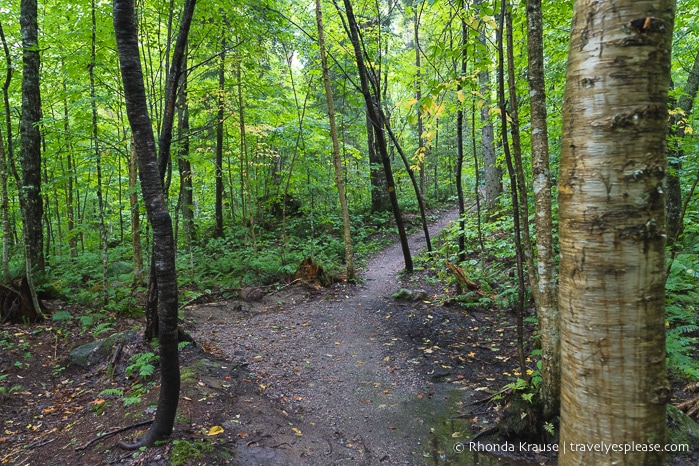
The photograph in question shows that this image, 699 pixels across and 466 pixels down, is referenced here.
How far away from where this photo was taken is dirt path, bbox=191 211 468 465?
146 inches

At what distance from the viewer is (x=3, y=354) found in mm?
5480

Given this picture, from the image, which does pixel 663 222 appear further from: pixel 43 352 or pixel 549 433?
pixel 43 352

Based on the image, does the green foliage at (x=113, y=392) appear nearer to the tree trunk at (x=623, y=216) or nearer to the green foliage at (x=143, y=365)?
the green foliage at (x=143, y=365)

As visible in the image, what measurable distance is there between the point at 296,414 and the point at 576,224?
4.09 meters

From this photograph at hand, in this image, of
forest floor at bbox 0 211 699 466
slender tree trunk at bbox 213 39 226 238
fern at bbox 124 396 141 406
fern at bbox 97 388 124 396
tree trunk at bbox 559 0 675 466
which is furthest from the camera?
→ slender tree trunk at bbox 213 39 226 238

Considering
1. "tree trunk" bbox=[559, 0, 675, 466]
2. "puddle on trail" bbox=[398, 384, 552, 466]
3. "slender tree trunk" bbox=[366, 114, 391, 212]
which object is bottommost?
"puddle on trail" bbox=[398, 384, 552, 466]

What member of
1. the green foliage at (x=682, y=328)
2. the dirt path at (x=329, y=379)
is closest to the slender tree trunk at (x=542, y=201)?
the green foliage at (x=682, y=328)

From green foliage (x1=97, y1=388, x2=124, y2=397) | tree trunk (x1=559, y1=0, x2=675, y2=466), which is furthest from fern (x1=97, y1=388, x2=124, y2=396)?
tree trunk (x1=559, y1=0, x2=675, y2=466)

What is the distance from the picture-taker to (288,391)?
4992 millimetres

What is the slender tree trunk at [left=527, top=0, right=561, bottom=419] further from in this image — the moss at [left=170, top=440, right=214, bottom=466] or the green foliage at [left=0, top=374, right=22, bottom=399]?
the green foliage at [left=0, top=374, right=22, bottom=399]

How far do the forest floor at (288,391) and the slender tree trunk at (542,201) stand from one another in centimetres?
91

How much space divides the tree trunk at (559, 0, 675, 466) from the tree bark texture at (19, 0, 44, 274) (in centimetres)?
1022

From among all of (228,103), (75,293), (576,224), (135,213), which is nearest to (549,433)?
(576,224)

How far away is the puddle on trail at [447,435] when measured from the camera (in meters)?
3.49
